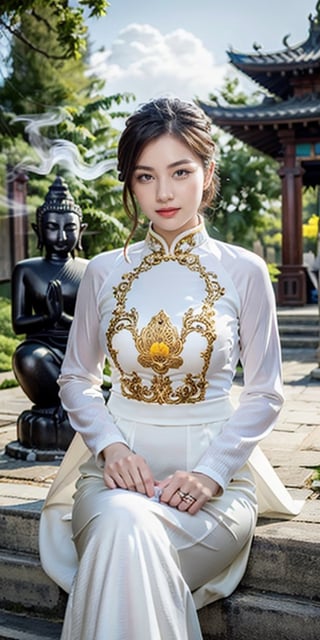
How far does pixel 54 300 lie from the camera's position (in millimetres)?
3438

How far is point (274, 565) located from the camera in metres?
2.30

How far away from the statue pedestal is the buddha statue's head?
0.78 m

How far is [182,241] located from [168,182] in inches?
9.0

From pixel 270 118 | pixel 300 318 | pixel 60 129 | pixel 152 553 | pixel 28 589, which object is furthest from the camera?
pixel 60 129

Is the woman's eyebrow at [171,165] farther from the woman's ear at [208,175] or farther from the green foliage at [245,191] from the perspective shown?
the green foliage at [245,191]

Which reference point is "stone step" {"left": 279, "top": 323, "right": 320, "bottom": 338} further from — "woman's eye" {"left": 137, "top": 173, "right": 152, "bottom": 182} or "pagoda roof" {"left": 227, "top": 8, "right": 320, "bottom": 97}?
"woman's eye" {"left": 137, "top": 173, "right": 152, "bottom": 182}

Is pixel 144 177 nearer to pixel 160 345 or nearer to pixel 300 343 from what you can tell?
pixel 160 345

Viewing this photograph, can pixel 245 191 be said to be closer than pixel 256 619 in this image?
No

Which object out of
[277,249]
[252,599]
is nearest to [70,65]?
[277,249]

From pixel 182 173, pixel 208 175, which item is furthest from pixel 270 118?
pixel 182 173

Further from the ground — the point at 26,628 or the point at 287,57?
the point at 287,57

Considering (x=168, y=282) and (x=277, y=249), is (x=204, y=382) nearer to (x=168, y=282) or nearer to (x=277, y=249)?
(x=168, y=282)

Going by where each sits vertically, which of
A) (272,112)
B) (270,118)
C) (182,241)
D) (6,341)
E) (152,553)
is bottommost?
(6,341)

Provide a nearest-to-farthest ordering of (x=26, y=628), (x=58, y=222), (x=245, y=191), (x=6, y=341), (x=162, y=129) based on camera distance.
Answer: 1. (x=162, y=129)
2. (x=26, y=628)
3. (x=58, y=222)
4. (x=6, y=341)
5. (x=245, y=191)
